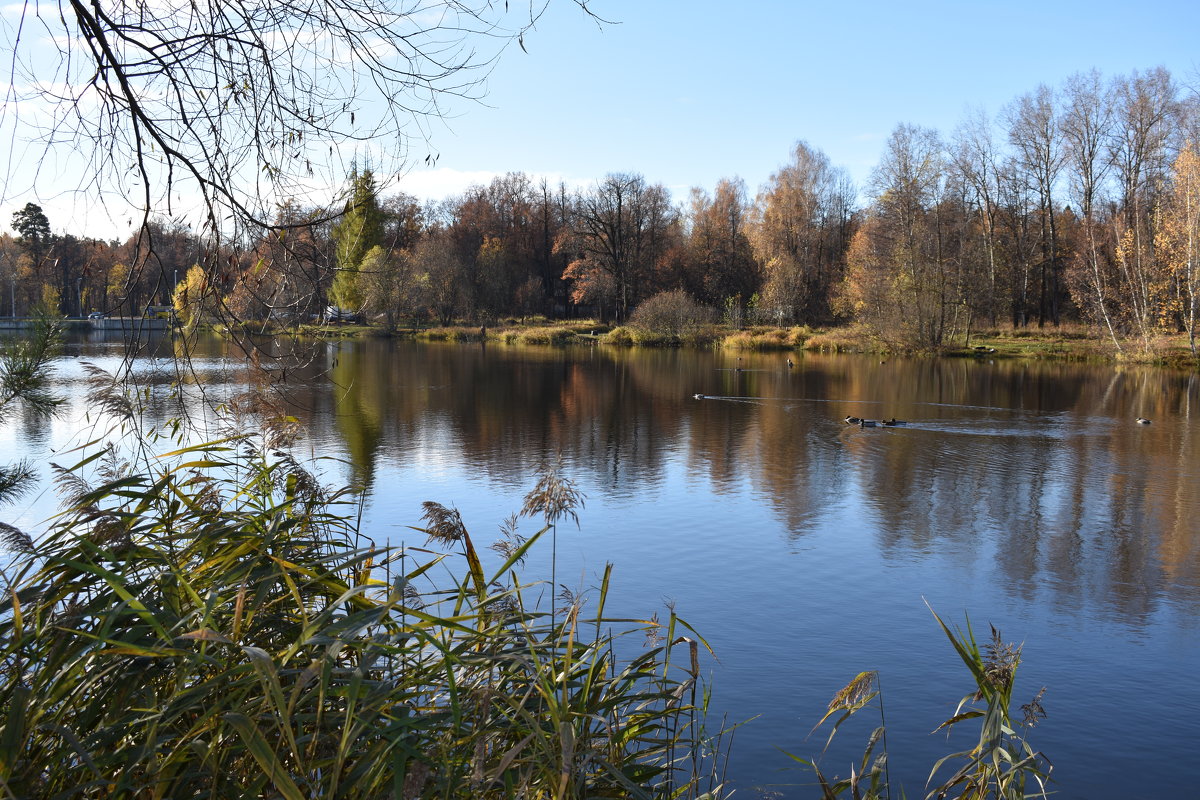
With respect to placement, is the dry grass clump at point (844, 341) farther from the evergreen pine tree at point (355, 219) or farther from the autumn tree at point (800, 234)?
the evergreen pine tree at point (355, 219)

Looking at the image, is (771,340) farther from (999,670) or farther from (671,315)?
(999,670)

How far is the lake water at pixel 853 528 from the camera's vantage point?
246 inches

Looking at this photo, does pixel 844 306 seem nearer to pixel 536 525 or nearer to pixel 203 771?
pixel 536 525

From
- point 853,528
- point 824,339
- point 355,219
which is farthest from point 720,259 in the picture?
point 355,219

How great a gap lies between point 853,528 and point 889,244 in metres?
35.1

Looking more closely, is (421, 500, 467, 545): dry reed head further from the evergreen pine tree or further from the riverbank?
the riverbank

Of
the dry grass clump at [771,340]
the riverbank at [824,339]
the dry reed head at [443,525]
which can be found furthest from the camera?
the dry grass clump at [771,340]

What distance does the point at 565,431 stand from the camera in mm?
18859

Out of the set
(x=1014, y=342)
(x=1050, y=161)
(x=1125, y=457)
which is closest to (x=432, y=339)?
(x=1014, y=342)

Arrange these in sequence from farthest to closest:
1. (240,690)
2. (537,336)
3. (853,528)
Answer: (537,336) → (853,528) → (240,690)

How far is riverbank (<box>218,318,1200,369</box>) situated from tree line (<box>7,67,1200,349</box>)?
0.73m

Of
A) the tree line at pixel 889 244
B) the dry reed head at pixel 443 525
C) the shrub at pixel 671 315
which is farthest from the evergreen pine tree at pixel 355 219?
the shrub at pixel 671 315

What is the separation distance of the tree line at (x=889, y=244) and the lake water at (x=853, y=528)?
10200 mm

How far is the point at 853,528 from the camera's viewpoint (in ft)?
37.5
